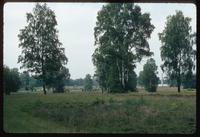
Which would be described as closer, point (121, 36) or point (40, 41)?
point (40, 41)

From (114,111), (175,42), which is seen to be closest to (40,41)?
(114,111)

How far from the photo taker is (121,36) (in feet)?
59.4

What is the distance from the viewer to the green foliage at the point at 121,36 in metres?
16.4

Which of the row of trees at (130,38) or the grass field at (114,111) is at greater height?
the row of trees at (130,38)

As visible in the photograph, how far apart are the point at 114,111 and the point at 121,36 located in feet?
21.9

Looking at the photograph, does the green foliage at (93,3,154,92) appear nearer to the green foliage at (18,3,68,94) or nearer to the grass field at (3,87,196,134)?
the green foliage at (18,3,68,94)

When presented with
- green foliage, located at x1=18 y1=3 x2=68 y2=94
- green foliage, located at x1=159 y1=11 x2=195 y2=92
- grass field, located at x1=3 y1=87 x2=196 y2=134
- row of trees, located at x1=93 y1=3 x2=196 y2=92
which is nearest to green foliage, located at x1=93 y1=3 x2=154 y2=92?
row of trees, located at x1=93 y1=3 x2=196 y2=92

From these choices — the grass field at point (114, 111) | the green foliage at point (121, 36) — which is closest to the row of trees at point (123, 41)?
the green foliage at point (121, 36)

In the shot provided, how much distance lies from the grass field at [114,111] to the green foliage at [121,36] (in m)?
3.30

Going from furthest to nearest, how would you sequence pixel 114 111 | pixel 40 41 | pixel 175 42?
pixel 175 42 < pixel 40 41 < pixel 114 111

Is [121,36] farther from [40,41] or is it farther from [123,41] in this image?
[40,41]

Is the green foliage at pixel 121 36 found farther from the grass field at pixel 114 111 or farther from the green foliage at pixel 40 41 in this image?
the grass field at pixel 114 111

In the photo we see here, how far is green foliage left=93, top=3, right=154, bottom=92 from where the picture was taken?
1636cm

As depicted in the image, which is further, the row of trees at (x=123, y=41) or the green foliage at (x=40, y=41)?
the row of trees at (x=123, y=41)
